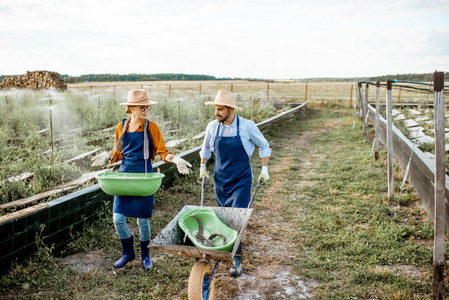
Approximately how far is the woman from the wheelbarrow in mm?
A: 575

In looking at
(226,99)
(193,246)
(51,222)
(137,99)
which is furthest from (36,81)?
(193,246)

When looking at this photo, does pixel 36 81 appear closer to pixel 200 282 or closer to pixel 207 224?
pixel 207 224

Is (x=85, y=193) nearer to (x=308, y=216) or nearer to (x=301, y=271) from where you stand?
(x=301, y=271)

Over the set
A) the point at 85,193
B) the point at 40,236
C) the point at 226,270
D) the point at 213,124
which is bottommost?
the point at 226,270

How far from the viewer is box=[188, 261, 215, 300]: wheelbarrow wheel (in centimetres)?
300

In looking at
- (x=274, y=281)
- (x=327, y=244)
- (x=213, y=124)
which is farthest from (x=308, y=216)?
(x=213, y=124)

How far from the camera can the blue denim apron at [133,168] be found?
12.4ft

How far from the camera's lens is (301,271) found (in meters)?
4.03

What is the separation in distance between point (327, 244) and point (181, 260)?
180cm

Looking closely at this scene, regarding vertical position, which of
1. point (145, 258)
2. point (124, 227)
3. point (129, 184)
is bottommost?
point (145, 258)

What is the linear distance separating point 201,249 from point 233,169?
4.19ft

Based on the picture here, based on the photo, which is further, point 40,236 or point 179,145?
point 179,145

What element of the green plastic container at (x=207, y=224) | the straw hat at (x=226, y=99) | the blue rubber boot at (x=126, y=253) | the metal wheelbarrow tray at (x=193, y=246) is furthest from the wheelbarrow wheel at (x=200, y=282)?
the straw hat at (x=226, y=99)

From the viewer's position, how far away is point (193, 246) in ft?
9.62
